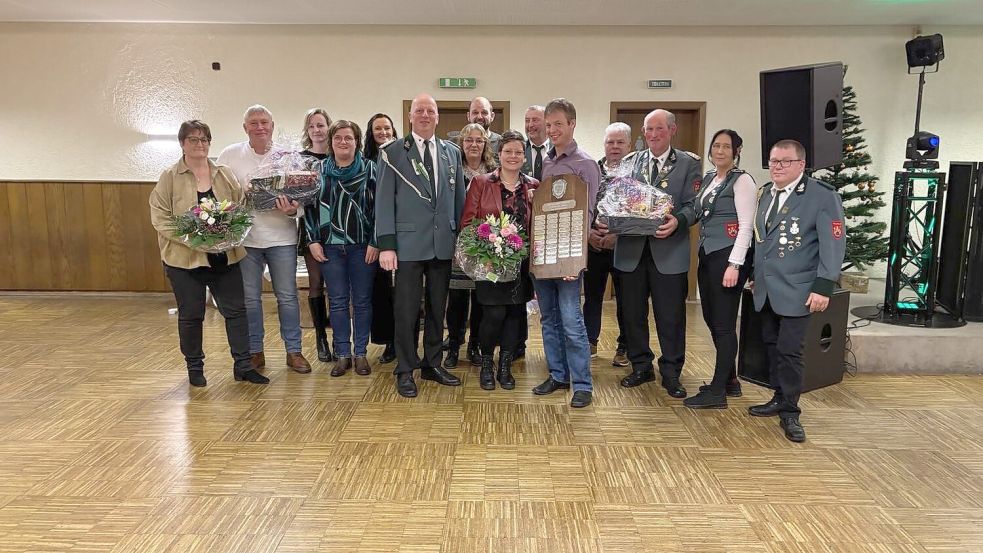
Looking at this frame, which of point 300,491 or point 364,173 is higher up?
point 364,173

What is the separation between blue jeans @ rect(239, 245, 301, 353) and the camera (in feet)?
13.0

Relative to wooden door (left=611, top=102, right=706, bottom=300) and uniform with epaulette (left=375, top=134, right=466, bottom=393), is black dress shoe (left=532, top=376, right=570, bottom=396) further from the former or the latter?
wooden door (left=611, top=102, right=706, bottom=300)

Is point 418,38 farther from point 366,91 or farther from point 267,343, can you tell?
point 267,343

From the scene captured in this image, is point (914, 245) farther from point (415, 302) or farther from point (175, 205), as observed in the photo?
point (175, 205)

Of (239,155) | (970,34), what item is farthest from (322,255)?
(970,34)

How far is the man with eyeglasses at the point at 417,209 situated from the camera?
3498mm

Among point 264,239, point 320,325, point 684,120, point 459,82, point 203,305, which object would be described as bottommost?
point 320,325

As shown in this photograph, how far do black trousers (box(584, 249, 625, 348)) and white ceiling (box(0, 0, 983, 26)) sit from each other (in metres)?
2.87

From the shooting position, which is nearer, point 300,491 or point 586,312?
point 300,491

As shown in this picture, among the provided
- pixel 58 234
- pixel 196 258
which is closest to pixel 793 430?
pixel 196 258

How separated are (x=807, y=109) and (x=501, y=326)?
2055 millimetres

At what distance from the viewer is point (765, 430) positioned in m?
3.21

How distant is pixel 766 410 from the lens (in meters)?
3.38

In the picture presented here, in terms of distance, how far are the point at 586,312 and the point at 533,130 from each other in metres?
1.34
